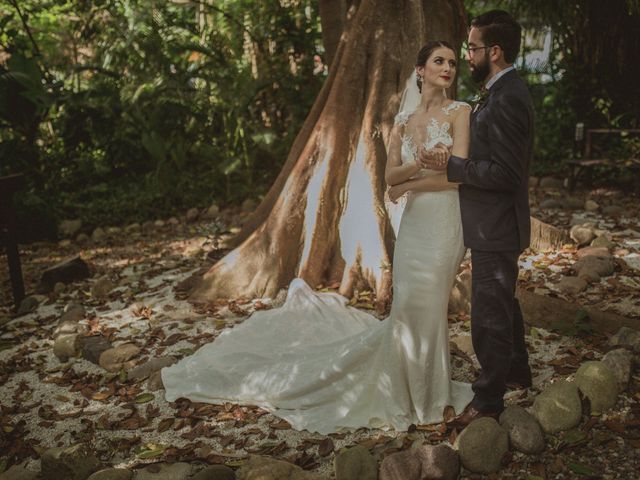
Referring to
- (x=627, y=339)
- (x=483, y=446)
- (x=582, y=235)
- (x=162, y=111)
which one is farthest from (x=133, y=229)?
(x=483, y=446)

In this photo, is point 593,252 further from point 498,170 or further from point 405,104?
point 498,170

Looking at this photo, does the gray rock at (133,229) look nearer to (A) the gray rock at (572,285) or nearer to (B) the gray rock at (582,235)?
(B) the gray rock at (582,235)

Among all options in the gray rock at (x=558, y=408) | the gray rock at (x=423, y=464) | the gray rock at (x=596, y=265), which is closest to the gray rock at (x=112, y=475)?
the gray rock at (x=423, y=464)

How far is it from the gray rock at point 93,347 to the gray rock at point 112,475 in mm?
1743

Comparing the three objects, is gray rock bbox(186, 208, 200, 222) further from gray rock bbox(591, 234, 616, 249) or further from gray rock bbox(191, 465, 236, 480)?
gray rock bbox(191, 465, 236, 480)

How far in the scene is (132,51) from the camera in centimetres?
A: 1019

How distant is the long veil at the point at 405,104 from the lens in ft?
16.2

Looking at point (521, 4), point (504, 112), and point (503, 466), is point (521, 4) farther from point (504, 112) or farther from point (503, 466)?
point (503, 466)

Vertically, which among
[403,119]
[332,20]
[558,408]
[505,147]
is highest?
[332,20]

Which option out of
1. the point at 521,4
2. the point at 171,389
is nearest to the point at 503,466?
the point at 171,389

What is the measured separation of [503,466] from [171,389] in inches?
84.5

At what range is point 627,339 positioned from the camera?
154 inches

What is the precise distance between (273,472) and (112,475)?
80 centimetres

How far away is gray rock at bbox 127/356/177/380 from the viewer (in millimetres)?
4305
